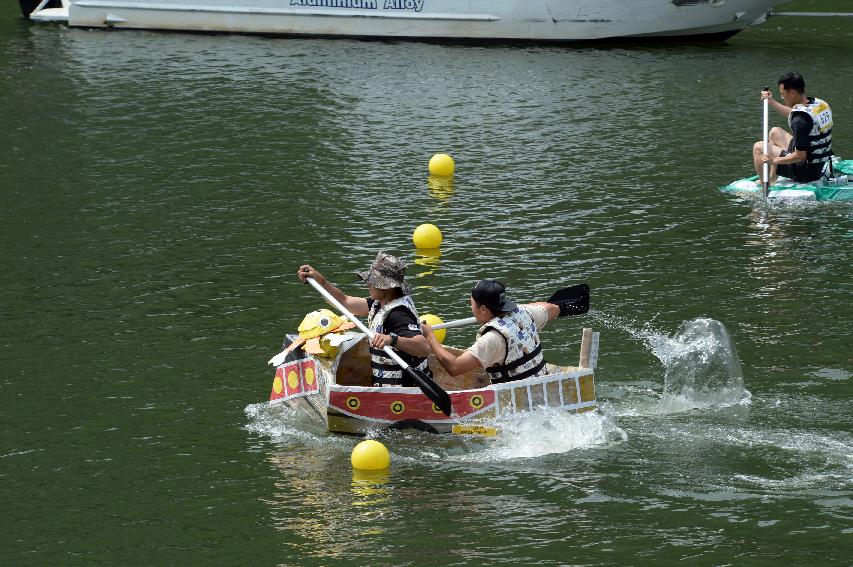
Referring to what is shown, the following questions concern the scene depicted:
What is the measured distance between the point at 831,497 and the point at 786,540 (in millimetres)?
860

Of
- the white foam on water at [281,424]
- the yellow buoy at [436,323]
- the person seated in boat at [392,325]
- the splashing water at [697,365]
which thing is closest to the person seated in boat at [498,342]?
the person seated in boat at [392,325]

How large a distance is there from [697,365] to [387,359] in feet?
10.9

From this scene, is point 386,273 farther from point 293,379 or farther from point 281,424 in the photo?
point 281,424

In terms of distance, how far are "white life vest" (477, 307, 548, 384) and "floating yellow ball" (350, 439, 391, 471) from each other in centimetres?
135

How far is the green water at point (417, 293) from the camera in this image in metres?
10.5

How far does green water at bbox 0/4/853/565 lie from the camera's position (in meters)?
10.5

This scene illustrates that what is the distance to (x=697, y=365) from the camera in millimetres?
13688

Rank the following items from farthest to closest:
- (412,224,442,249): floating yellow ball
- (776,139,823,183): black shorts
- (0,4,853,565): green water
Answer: (776,139,823,183): black shorts, (412,224,442,249): floating yellow ball, (0,4,853,565): green water

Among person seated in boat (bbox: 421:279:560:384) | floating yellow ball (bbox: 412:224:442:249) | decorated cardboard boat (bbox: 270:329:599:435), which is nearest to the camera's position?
person seated in boat (bbox: 421:279:560:384)

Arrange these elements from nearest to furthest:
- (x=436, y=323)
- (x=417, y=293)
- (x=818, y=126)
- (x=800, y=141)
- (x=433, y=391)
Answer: (x=433, y=391)
(x=436, y=323)
(x=417, y=293)
(x=818, y=126)
(x=800, y=141)

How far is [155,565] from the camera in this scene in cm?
989

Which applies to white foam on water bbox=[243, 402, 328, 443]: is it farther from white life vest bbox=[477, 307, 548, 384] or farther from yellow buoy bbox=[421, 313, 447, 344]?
yellow buoy bbox=[421, 313, 447, 344]

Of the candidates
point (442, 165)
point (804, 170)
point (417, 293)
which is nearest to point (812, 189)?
point (804, 170)

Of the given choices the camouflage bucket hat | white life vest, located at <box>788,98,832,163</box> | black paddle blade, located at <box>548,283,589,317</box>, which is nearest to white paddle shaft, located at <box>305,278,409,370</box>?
the camouflage bucket hat
